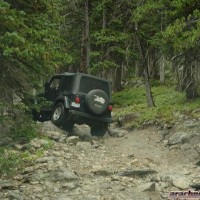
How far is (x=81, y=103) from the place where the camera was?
1327 cm

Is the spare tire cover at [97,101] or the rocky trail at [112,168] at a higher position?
the spare tire cover at [97,101]

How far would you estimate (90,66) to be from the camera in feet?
73.8

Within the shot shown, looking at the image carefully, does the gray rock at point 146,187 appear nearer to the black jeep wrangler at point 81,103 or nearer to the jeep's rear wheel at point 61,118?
the black jeep wrangler at point 81,103

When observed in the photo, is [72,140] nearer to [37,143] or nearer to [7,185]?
[37,143]

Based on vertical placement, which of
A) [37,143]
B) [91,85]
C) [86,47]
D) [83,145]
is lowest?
[83,145]

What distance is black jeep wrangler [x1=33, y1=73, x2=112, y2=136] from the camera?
1315 centimetres

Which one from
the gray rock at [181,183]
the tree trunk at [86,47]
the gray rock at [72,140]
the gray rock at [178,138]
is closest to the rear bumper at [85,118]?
the gray rock at [72,140]

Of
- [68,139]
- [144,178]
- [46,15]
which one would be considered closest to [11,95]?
[46,15]

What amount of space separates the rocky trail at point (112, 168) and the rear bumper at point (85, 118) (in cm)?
58

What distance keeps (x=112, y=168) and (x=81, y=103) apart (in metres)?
4.08

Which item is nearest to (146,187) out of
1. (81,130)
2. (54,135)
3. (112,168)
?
(112,168)

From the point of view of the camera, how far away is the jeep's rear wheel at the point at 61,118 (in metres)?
13.4

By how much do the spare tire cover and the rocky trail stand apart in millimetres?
1047

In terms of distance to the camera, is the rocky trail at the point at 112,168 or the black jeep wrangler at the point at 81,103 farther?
the black jeep wrangler at the point at 81,103
